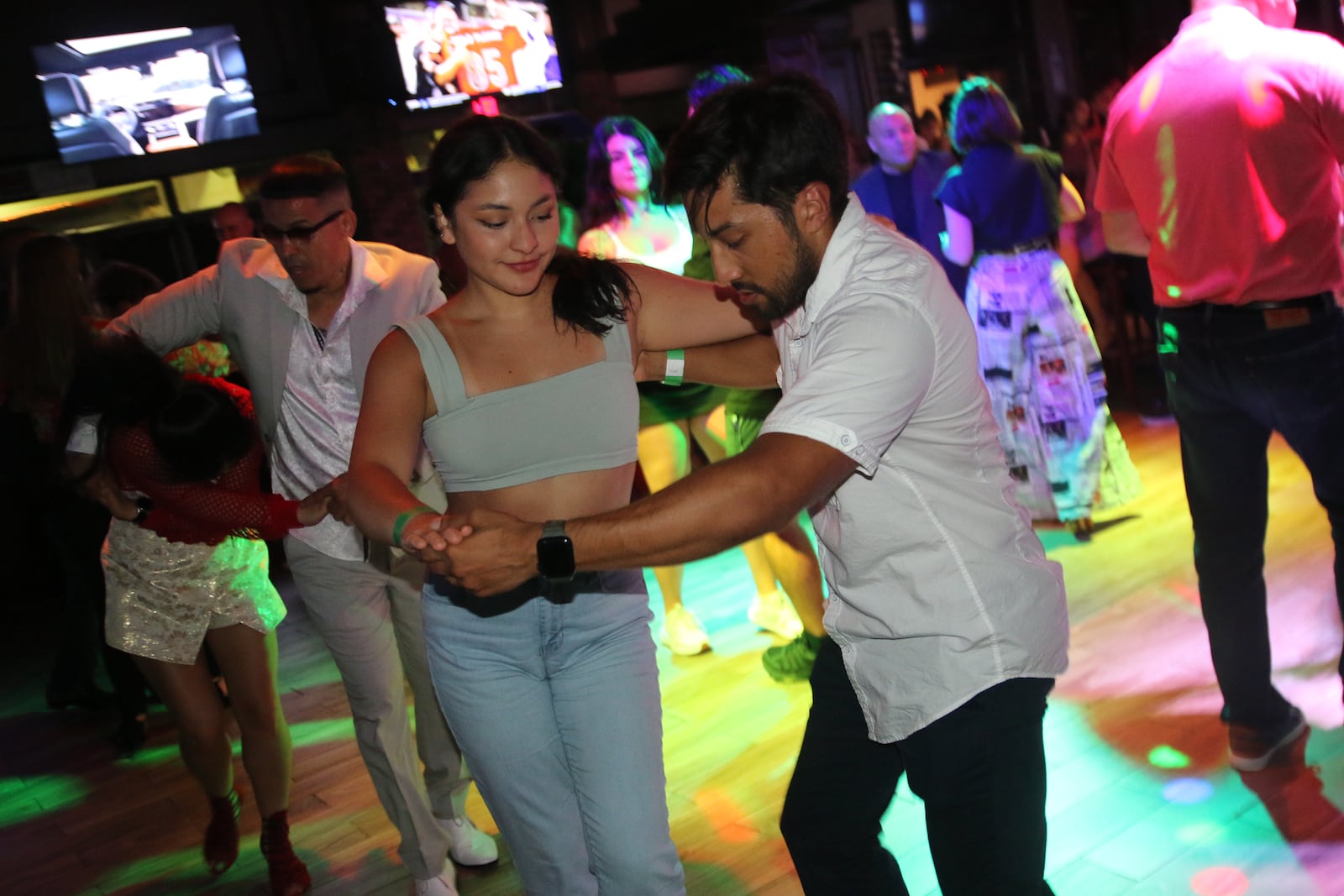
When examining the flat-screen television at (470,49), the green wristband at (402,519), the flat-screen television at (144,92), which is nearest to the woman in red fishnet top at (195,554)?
the green wristband at (402,519)

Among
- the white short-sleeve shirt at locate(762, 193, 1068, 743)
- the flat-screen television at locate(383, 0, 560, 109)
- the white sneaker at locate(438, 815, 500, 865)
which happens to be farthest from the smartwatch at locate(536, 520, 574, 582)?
the flat-screen television at locate(383, 0, 560, 109)

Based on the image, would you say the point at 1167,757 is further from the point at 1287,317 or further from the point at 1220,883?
the point at 1287,317

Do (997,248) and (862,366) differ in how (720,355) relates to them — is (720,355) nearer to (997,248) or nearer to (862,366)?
(862,366)

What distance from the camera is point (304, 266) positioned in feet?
8.27

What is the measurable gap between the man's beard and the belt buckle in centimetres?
131

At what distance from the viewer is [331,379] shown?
2.61 meters

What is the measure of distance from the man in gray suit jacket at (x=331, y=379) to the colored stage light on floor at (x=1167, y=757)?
1.72 metres

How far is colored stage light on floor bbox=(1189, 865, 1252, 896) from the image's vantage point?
89.4 inches

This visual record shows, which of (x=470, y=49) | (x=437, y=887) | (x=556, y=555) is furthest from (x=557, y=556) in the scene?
(x=470, y=49)

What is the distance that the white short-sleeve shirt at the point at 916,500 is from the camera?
4.94 ft

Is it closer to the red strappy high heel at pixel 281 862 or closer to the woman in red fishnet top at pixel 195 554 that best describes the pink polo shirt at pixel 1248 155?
the woman in red fishnet top at pixel 195 554

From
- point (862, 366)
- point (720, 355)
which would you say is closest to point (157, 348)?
point (720, 355)

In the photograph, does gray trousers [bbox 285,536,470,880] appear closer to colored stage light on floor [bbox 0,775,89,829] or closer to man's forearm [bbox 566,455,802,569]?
man's forearm [bbox 566,455,802,569]

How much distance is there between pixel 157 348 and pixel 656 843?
1.76m
